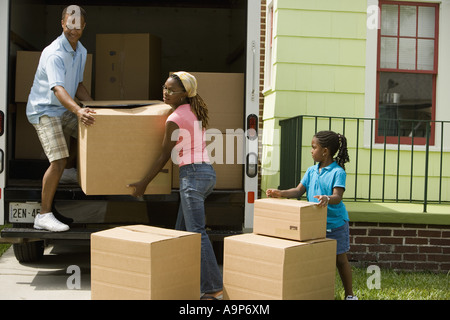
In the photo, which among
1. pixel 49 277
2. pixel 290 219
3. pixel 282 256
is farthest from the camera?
pixel 49 277

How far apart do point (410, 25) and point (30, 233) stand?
15.1ft

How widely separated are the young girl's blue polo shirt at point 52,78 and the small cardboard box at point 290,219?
177 cm

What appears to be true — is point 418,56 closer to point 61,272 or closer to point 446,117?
point 446,117

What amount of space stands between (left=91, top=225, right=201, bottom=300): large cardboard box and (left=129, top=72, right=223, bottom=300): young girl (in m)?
0.32

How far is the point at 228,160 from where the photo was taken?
520 cm

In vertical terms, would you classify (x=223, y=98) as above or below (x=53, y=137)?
above

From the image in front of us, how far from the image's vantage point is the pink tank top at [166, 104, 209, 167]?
4.25 meters

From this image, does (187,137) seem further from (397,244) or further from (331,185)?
(397,244)

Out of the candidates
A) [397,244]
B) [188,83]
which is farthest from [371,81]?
[188,83]

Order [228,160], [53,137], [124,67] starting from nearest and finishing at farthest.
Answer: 1. [53,137]
2. [228,160]
3. [124,67]

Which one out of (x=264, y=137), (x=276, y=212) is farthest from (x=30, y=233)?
(x=264, y=137)

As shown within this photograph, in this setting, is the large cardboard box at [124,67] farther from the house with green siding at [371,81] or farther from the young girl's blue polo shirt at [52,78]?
the house with green siding at [371,81]

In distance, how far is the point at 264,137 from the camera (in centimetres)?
806

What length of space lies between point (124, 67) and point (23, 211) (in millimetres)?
1802
